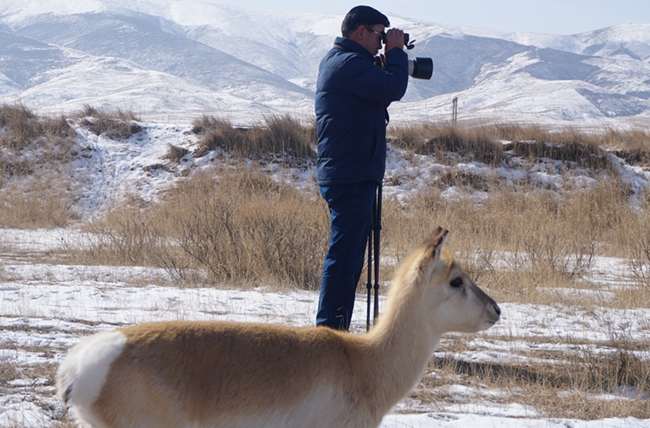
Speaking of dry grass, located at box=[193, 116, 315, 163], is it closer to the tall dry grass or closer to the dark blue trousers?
the tall dry grass

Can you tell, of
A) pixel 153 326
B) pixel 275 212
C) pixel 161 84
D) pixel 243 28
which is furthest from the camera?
pixel 243 28

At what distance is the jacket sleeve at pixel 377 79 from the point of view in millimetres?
4668

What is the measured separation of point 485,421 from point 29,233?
12.0 m

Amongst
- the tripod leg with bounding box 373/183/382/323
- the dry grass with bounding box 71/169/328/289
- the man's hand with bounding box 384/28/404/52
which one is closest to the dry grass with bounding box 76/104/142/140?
the dry grass with bounding box 71/169/328/289

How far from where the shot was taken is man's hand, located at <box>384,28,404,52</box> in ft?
15.9

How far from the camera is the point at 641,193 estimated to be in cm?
1587

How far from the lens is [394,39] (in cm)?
488

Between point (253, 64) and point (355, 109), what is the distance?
130m

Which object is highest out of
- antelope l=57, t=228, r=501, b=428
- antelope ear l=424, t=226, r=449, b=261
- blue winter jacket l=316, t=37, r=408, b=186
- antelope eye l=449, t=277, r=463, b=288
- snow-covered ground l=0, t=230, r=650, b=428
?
blue winter jacket l=316, t=37, r=408, b=186

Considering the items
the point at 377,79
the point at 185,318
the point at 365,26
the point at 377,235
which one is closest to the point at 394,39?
the point at 365,26

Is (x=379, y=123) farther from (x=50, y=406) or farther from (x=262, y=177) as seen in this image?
(x=262, y=177)

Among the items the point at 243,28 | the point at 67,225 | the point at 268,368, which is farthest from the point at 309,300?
the point at 243,28

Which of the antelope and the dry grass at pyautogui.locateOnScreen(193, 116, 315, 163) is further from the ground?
the dry grass at pyautogui.locateOnScreen(193, 116, 315, 163)

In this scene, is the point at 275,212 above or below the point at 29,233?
above
